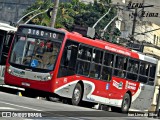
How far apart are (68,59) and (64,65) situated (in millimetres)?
301

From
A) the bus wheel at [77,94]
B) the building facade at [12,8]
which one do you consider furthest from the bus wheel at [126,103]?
the building facade at [12,8]

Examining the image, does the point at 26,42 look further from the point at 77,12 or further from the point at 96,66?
the point at 77,12

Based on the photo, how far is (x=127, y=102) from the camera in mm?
26641

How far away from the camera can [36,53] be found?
68.6 ft

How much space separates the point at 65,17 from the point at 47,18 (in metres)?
7.36

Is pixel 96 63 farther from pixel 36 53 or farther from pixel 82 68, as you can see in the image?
pixel 36 53

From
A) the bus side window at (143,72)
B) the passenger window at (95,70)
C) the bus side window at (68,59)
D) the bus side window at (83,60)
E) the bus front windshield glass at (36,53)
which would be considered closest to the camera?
the bus front windshield glass at (36,53)

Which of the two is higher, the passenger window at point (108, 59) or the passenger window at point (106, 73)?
the passenger window at point (108, 59)

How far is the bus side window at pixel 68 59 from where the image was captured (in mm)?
20953

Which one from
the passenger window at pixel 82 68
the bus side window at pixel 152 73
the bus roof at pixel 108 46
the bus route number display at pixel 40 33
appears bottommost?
the bus side window at pixel 152 73

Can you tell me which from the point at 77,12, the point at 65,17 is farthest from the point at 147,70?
the point at 77,12

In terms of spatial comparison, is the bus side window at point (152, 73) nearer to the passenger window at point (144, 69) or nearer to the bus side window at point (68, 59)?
the passenger window at point (144, 69)

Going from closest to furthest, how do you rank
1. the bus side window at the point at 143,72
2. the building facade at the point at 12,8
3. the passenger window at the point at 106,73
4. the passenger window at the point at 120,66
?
the passenger window at the point at 106,73 → the passenger window at the point at 120,66 → the bus side window at the point at 143,72 → the building facade at the point at 12,8

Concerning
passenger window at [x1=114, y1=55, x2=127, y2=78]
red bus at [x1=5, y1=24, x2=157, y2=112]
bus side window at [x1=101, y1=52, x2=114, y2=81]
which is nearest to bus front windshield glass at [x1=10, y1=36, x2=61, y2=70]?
red bus at [x1=5, y1=24, x2=157, y2=112]
